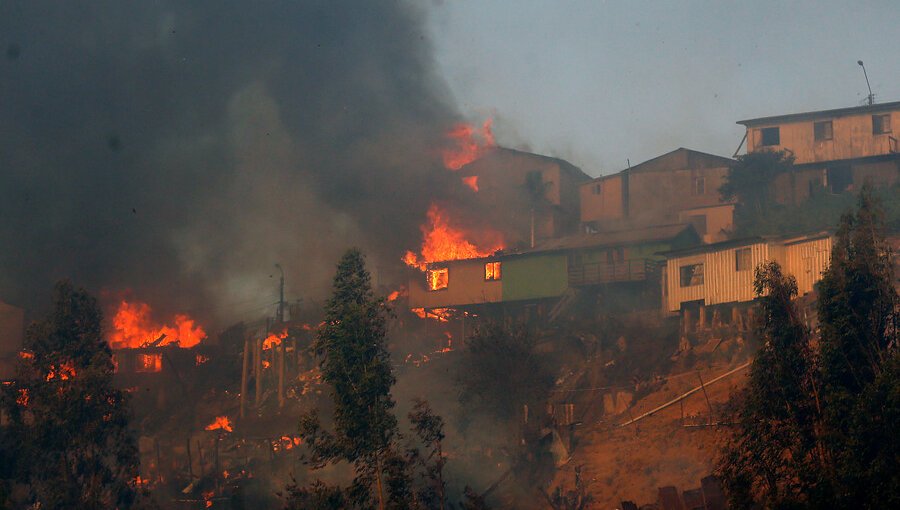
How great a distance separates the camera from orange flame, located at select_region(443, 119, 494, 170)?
77.7 meters

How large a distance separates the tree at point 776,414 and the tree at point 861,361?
62 cm

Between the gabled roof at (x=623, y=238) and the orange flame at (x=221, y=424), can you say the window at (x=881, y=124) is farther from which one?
the orange flame at (x=221, y=424)

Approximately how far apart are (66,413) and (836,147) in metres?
50.6

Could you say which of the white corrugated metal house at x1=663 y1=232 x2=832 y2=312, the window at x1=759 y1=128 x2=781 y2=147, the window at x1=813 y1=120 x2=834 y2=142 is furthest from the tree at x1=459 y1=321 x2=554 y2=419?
the window at x1=813 y1=120 x2=834 y2=142

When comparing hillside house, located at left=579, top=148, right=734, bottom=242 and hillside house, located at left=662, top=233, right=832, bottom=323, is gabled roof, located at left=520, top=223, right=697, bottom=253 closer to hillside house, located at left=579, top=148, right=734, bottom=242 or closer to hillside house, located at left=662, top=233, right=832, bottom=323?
hillside house, located at left=579, top=148, right=734, bottom=242

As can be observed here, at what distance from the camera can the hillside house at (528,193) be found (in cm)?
7169

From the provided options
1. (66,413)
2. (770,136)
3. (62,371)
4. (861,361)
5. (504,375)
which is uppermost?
(770,136)

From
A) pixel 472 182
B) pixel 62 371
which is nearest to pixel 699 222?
pixel 472 182

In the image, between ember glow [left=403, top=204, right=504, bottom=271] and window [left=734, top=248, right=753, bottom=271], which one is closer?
window [left=734, top=248, right=753, bottom=271]

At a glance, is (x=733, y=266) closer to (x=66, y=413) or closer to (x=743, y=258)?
(x=743, y=258)

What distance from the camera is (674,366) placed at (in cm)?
4481

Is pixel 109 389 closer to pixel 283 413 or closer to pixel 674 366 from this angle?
pixel 283 413

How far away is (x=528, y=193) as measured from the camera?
7262 centimetres

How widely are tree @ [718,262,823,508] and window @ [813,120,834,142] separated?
4507cm
